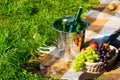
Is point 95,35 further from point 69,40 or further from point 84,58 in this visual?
point 84,58

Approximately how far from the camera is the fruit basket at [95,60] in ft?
13.3

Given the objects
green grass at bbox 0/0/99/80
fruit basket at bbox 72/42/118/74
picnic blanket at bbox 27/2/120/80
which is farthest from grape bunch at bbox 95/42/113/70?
green grass at bbox 0/0/99/80

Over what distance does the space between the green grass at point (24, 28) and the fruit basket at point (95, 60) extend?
0.40m

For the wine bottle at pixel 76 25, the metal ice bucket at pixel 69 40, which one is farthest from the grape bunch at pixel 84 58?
the wine bottle at pixel 76 25

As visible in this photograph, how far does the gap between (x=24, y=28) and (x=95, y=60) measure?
162cm

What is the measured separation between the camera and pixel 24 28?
17.8ft

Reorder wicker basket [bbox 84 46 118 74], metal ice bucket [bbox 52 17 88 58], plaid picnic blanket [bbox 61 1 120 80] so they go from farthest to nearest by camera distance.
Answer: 1. plaid picnic blanket [bbox 61 1 120 80]
2. metal ice bucket [bbox 52 17 88 58]
3. wicker basket [bbox 84 46 118 74]

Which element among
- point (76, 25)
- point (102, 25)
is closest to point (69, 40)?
point (76, 25)

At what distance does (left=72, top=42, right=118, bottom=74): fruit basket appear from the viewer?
405cm

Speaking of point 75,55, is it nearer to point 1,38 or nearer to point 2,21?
point 1,38

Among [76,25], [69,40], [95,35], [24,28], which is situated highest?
[76,25]

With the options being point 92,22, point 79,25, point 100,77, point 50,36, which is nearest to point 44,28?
point 50,36

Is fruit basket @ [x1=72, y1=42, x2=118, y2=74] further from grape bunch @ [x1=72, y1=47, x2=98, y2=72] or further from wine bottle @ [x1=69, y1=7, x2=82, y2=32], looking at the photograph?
wine bottle @ [x1=69, y1=7, x2=82, y2=32]

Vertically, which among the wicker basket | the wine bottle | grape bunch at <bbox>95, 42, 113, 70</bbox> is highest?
the wine bottle
